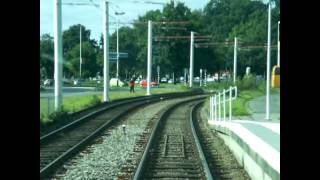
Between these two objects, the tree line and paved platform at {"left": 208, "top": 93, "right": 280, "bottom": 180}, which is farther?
the tree line

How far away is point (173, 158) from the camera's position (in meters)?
13.8

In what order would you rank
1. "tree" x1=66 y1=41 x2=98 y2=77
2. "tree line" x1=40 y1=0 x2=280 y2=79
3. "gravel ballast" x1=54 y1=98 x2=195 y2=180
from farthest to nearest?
1. "tree" x1=66 y1=41 x2=98 y2=77
2. "tree line" x1=40 y1=0 x2=280 y2=79
3. "gravel ballast" x1=54 y1=98 x2=195 y2=180

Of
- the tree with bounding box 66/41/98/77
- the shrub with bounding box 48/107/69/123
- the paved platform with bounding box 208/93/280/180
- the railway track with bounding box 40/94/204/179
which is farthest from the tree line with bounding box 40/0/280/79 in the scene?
the paved platform with bounding box 208/93/280/180

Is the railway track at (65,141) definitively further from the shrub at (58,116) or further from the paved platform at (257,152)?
the paved platform at (257,152)

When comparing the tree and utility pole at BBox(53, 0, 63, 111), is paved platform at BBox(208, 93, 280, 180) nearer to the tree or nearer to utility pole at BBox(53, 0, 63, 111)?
utility pole at BBox(53, 0, 63, 111)

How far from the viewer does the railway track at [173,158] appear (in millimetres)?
11125

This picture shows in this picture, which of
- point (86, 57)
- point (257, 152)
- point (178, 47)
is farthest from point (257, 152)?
point (86, 57)

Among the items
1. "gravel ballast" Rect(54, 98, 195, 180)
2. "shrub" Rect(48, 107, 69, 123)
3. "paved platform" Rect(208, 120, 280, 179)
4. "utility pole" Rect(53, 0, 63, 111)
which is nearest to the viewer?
"paved platform" Rect(208, 120, 280, 179)

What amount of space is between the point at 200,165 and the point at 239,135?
1.05 metres

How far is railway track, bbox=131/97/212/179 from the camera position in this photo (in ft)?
36.5
